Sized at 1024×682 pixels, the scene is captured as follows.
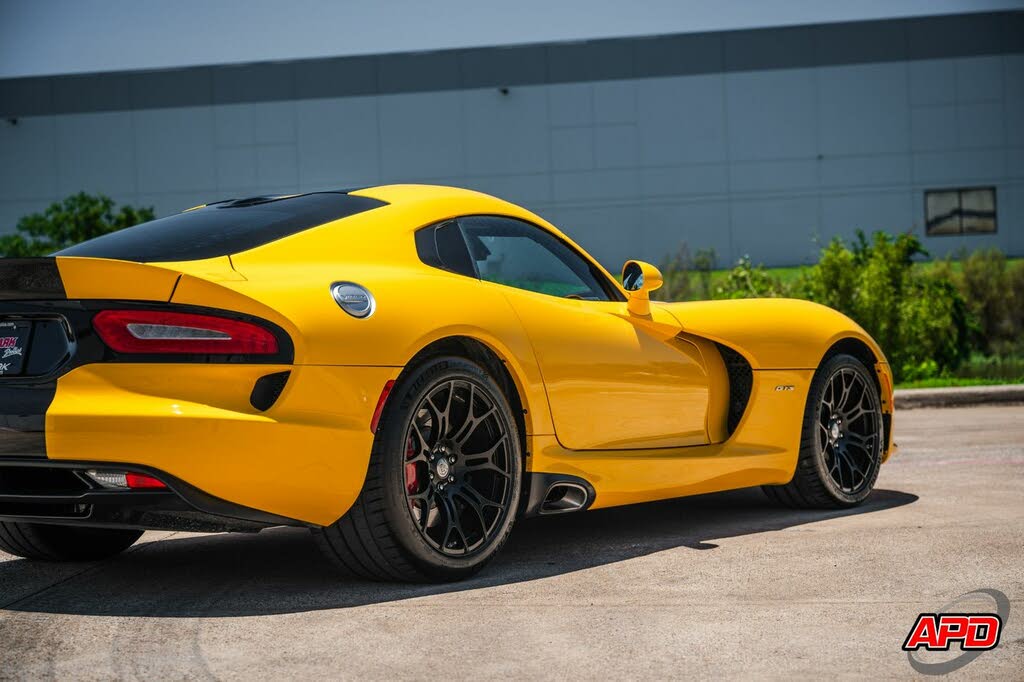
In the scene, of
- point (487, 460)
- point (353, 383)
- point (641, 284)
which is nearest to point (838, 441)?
point (641, 284)

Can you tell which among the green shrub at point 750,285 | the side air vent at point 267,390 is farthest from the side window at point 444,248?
the green shrub at point 750,285

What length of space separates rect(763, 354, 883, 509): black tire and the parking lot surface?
165 millimetres

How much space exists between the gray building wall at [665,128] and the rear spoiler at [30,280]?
32.2 metres

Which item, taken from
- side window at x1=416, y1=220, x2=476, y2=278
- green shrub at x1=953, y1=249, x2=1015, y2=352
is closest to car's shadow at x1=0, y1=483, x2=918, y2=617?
side window at x1=416, y1=220, x2=476, y2=278

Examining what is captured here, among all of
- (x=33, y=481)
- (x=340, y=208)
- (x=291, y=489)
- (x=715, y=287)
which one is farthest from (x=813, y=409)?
(x=715, y=287)

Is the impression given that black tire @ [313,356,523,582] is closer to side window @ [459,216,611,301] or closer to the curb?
side window @ [459,216,611,301]

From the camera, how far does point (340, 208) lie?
4844 mm

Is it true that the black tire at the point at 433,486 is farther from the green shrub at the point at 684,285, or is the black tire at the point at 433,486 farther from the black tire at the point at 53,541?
the green shrub at the point at 684,285

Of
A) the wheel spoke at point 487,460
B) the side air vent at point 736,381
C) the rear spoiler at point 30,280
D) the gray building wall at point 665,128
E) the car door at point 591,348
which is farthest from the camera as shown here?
the gray building wall at point 665,128

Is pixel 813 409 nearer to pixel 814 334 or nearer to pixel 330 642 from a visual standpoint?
pixel 814 334

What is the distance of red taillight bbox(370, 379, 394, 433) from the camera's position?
423 centimetres

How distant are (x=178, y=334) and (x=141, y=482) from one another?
0.46m

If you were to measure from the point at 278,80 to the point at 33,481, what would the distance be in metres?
33.7

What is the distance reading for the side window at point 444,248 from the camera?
4.80 m
